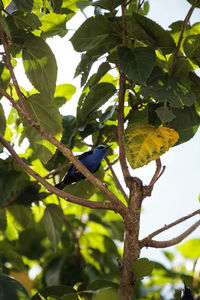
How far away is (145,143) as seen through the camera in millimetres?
1655

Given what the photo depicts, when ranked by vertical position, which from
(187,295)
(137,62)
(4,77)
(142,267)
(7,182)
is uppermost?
(4,77)

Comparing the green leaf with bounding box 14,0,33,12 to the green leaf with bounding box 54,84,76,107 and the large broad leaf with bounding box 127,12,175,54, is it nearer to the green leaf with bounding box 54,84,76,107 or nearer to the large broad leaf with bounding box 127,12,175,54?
the large broad leaf with bounding box 127,12,175,54

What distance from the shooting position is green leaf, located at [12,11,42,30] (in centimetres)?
173

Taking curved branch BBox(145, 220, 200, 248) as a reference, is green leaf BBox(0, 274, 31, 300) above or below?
below

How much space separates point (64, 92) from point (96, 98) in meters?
0.78

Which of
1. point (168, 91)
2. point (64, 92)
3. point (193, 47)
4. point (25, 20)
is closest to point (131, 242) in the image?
point (168, 91)

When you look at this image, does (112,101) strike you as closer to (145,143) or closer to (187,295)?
A: (145,143)

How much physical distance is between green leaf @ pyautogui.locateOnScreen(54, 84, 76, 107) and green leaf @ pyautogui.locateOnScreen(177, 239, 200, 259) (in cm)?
122

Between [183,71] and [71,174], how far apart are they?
1.33 m

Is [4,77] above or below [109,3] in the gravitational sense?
below

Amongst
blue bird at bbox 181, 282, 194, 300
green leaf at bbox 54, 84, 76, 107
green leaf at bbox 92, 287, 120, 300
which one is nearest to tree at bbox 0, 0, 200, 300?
green leaf at bbox 92, 287, 120, 300

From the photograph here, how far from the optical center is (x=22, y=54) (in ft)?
5.97

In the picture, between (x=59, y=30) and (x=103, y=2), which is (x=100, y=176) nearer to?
(x=59, y=30)

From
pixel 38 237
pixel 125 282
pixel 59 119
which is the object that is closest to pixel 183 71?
pixel 59 119
